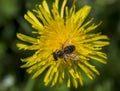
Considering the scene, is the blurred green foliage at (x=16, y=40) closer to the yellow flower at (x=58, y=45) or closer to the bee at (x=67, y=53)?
the yellow flower at (x=58, y=45)

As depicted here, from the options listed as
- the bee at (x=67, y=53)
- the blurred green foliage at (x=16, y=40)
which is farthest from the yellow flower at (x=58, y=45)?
the blurred green foliage at (x=16, y=40)

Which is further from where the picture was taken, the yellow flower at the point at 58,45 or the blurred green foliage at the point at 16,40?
the blurred green foliage at the point at 16,40

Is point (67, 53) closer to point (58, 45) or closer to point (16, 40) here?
point (58, 45)

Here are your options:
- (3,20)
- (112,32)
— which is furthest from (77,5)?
(3,20)

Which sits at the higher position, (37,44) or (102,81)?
(37,44)

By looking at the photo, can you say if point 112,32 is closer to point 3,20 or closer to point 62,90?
point 62,90

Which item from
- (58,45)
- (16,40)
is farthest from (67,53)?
(16,40)
